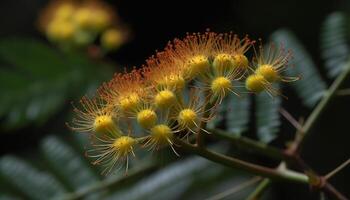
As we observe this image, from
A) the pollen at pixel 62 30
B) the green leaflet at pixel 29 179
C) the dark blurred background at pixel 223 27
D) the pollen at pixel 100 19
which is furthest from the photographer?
the pollen at pixel 100 19

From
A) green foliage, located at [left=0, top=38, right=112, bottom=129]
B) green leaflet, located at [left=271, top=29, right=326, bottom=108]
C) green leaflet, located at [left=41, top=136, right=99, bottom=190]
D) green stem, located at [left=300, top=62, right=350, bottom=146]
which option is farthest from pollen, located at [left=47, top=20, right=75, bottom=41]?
green stem, located at [left=300, top=62, right=350, bottom=146]

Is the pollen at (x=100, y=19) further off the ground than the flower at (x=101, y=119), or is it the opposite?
the pollen at (x=100, y=19)

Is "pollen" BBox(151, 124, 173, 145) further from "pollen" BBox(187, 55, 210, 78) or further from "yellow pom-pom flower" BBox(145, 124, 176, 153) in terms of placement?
"pollen" BBox(187, 55, 210, 78)

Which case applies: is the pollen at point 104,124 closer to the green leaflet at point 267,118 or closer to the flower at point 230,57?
the flower at point 230,57

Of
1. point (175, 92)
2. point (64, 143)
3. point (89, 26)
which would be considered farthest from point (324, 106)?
point (89, 26)

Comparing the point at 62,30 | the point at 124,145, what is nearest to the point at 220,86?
the point at 124,145

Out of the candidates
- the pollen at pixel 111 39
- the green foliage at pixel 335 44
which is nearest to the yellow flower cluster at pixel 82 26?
the pollen at pixel 111 39

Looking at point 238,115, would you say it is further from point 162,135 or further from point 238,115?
point 162,135
